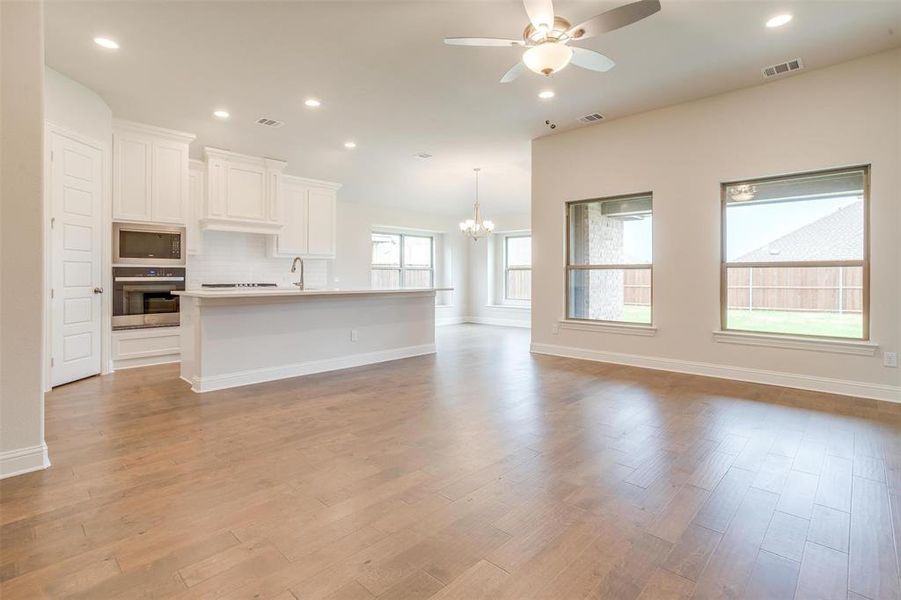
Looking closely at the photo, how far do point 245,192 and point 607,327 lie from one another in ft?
18.1

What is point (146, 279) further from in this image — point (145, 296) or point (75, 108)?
point (75, 108)

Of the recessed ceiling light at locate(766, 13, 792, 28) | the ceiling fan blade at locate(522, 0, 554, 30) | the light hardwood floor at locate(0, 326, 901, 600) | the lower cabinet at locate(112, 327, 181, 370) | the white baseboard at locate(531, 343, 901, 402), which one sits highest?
the recessed ceiling light at locate(766, 13, 792, 28)

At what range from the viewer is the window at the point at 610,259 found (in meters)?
5.50

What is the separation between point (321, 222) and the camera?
7844 millimetres

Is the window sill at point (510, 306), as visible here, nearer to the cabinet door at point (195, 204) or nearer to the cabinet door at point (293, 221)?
the cabinet door at point (293, 221)

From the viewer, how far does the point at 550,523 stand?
6.31 ft

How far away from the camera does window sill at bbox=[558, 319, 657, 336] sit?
5.34 meters

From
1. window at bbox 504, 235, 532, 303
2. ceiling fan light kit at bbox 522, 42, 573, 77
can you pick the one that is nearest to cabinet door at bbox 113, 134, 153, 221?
ceiling fan light kit at bbox 522, 42, 573, 77

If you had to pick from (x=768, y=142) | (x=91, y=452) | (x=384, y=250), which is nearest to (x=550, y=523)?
(x=91, y=452)

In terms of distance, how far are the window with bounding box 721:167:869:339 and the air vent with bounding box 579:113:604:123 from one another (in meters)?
1.62

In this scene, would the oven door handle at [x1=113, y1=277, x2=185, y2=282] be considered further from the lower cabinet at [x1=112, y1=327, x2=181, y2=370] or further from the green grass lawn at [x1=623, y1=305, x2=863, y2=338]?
the green grass lawn at [x1=623, y1=305, x2=863, y2=338]

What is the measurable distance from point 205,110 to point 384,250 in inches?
207

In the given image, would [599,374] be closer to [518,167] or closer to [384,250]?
[518,167]

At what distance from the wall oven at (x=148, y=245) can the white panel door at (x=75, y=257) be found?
0.40 metres
